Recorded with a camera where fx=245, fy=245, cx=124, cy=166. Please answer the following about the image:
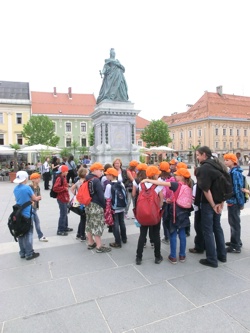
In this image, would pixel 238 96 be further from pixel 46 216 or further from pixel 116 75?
pixel 46 216

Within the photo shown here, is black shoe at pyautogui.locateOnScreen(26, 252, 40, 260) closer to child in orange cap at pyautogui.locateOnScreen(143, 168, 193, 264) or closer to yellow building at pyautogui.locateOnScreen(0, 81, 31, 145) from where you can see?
child in orange cap at pyautogui.locateOnScreen(143, 168, 193, 264)

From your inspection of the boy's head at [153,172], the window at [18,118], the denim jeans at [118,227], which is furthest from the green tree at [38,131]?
the boy's head at [153,172]

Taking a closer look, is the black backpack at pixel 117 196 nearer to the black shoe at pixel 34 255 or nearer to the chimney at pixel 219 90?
the black shoe at pixel 34 255

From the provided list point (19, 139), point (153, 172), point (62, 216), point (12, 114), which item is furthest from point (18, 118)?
point (153, 172)

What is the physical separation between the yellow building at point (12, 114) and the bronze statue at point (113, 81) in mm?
36079

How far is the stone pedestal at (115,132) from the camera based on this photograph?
15.5 metres

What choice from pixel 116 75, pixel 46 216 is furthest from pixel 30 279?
pixel 116 75

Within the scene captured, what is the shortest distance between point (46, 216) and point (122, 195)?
3.77 metres

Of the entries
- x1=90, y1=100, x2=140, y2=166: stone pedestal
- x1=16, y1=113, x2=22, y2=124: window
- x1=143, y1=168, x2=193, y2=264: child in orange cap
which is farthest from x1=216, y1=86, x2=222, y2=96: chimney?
x1=143, y1=168, x2=193, y2=264: child in orange cap

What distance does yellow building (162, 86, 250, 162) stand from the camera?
55688 millimetres

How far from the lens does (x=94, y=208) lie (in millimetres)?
4508

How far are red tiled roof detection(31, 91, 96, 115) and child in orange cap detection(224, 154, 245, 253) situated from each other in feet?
161

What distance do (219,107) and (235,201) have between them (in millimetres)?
57611

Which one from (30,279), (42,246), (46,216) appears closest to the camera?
(30,279)
